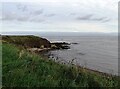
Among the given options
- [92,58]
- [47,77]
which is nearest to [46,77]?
[47,77]

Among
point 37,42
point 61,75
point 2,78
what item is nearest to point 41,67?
point 61,75

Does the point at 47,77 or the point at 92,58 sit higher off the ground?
the point at 47,77

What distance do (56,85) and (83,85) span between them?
105 centimetres

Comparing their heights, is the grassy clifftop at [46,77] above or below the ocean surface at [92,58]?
above

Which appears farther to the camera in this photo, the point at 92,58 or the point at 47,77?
the point at 92,58

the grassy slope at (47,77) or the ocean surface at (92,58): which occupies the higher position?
the grassy slope at (47,77)

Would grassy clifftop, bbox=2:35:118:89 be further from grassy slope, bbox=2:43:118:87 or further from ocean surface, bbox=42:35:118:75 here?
ocean surface, bbox=42:35:118:75

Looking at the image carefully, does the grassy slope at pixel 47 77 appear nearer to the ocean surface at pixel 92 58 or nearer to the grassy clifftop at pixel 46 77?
the grassy clifftop at pixel 46 77

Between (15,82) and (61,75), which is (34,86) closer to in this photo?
(15,82)

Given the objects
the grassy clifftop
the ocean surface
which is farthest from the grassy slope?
the ocean surface

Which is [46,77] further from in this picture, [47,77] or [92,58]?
[92,58]

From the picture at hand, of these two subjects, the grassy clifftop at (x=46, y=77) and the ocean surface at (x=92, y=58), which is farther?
the ocean surface at (x=92, y=58)

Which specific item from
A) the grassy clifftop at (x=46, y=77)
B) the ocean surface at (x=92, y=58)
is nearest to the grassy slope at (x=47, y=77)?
the grassy clifftop at (x=46, y=77)

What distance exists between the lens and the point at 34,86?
923 centimetres
